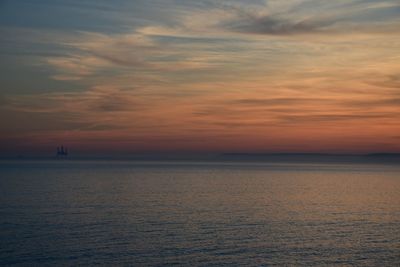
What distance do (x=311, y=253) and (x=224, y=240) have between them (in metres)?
9.37

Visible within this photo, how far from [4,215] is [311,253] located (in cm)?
4352

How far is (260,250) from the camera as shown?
4928cm

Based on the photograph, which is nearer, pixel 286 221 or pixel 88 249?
pixel 88 249

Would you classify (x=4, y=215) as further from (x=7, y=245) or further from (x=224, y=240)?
(x=224, y=240)

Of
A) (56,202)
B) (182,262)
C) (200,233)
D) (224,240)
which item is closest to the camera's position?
(182,262)

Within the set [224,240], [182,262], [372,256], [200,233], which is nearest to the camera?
[182,262]

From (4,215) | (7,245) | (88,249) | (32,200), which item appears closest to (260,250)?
(88,249)

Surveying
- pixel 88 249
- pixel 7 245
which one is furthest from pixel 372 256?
pixel 7 245

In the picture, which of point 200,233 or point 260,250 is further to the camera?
point 200,233

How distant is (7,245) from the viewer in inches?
1933

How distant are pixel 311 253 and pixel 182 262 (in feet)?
43.0

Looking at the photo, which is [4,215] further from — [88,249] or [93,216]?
[88,249]

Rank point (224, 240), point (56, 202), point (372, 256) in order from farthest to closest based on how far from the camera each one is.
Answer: point (56, 202), point (224, 240), point (372, 256)

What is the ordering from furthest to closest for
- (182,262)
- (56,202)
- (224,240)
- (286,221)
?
(56,202)
(286,221)
(224,240)
(182,262)
